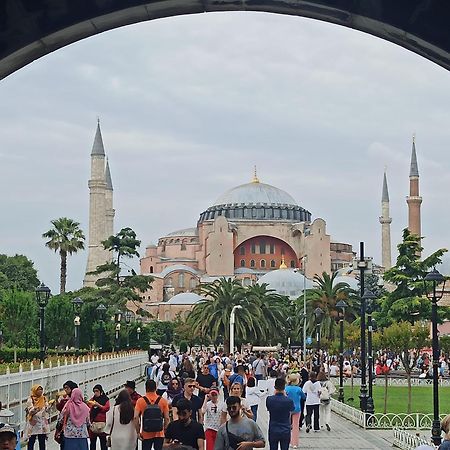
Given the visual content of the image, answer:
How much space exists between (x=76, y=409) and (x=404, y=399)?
21.3m

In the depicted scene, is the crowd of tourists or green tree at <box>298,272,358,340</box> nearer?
the crowd of tourists

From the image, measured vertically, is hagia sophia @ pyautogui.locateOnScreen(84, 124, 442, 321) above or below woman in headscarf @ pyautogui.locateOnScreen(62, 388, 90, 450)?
above

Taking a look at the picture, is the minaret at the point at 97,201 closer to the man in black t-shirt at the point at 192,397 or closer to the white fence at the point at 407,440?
the white fence at the point at 407,440

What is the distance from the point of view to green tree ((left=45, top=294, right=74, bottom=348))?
5062cm

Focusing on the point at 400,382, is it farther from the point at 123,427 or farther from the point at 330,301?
the point at 123,427

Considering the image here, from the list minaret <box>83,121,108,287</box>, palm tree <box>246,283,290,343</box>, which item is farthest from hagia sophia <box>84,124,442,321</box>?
palm tree <box>246,283,290,343</box>

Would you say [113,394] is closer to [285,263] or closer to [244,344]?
[244,344]

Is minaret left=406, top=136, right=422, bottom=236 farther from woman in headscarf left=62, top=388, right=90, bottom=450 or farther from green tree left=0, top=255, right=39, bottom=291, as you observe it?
woman in headscarf left=62, top=388, right=90, bottom=450

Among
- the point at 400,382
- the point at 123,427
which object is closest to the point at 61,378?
the point at 123,427

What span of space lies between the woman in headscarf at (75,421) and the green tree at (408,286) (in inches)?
1671

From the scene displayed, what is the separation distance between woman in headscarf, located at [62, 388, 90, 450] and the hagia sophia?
9971 cm

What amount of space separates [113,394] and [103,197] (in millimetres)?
71768

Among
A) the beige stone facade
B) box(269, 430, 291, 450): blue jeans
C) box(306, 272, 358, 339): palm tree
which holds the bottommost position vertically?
box(269, 430, 291, 450): blue jeans

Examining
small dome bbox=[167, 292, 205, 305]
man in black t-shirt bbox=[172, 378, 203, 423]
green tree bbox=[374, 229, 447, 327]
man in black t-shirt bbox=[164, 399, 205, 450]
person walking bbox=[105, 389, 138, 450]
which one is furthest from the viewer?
small dome bbox=[167, 292, 205, 305]
